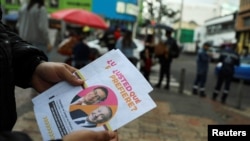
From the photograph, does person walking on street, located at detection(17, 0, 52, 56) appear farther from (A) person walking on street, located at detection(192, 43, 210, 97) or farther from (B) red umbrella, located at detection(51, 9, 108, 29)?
(B) red umbrella, located at detection(51, 9, 108, 29)

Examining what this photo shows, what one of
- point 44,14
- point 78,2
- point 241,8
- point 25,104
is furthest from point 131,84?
point 241,8

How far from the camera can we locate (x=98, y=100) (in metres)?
1.72

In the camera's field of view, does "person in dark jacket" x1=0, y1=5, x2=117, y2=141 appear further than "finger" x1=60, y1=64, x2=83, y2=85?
No

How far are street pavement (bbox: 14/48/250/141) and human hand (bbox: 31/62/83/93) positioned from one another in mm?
3137

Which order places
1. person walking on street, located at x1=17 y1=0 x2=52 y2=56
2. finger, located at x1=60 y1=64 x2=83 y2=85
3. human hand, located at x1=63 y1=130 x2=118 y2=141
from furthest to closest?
1. person walking on street, located at x1=17 y1=0 x2=52 y2=56
2. finger, located at x1=60 y1=64 x2=83 y2=85
3. human hand, located at x1=63 y1=130 x2=118 y2=141

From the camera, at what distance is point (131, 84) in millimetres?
1744

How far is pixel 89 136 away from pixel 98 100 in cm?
19

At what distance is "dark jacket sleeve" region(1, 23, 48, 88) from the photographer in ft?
6.25

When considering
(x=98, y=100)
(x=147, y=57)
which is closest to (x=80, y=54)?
(x=147, y=57)

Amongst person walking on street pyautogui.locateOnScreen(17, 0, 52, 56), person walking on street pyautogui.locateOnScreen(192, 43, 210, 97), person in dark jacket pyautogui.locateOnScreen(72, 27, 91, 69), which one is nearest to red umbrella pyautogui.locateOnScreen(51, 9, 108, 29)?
person walking on street pyautogui.locateOnScreen(192, 43, 210, 97)

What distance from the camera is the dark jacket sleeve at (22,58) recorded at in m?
1.91


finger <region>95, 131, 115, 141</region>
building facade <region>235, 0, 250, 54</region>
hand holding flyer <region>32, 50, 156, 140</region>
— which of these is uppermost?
hand holding flyer <region>32, 50, 156, 140</region>

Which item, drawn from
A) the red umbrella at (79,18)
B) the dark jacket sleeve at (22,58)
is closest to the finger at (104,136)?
the dark jacket sleeve at (22,58)

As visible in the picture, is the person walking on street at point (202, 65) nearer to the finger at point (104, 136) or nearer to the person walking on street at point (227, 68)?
the person walking on street at point (227, 68)
